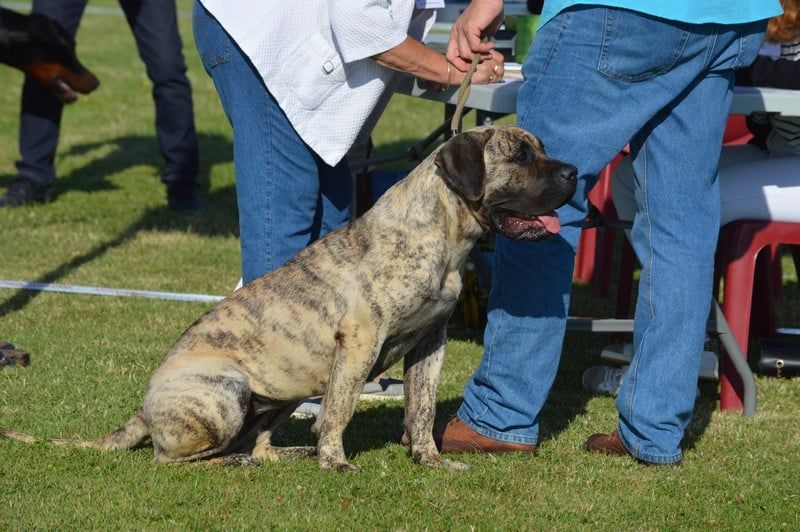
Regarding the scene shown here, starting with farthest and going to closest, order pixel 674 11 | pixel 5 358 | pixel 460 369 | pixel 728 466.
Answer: pixel 460 369, pixel 5 358, pixel 728 466, pixel 674 11

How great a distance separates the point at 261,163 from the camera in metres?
4.29

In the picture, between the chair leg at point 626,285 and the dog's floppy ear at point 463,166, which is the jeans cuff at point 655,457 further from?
the chair leg at point 626,285

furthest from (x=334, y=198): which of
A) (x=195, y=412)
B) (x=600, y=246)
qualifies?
(x=600, y=246)

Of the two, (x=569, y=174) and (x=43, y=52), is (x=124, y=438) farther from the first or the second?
(x=43, y=52)

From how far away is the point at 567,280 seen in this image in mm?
4113

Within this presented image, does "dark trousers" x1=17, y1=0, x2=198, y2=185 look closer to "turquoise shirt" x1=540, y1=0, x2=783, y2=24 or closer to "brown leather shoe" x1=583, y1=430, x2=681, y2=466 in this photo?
"brown leather shoe" x1=583, y1=430, x2=681, y2=466

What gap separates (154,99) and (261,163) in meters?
4.53

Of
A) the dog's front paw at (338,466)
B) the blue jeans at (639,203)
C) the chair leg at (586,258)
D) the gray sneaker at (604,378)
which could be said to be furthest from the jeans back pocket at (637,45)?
the chair leg at (586,258)

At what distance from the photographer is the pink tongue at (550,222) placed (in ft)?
12.3

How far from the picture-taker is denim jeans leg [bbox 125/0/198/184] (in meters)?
8.39

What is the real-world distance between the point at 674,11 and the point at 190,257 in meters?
4.43

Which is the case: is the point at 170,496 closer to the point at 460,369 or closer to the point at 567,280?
the point at 567,280

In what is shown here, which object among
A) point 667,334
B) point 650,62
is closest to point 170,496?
point 667,334

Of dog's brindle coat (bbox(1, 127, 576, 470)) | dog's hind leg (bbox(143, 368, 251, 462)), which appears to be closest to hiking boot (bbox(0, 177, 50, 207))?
dog's brindle coat (bbox(1, 127, 576, 470))
